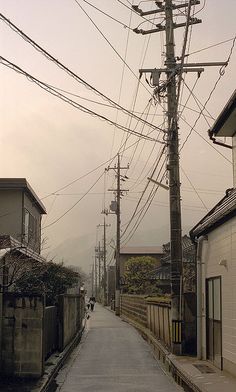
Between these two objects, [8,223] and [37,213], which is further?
[37,213]

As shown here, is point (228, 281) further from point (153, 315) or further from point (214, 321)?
point (153, 315)

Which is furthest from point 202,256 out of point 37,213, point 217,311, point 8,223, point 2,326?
point 37,213

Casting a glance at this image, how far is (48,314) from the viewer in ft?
53.3

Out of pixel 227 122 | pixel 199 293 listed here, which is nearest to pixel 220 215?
pixel 227 122

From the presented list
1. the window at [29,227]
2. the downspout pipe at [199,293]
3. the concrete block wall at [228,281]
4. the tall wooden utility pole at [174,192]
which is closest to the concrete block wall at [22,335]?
the concrete block wall at [228,281]

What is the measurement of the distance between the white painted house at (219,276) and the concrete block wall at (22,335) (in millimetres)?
4394

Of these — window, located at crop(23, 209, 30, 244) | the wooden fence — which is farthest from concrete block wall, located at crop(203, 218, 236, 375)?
window, located at crop(23, 209, 30, 244)

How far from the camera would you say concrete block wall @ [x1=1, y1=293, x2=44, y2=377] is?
12.4 meters

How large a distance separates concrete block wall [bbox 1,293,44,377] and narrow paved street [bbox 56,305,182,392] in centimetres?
85

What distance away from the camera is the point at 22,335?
41.7 ft

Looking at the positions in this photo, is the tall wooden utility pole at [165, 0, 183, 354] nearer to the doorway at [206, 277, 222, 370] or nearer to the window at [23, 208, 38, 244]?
the doorway at [206, 277, 222, 370]

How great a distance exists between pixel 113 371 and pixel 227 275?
418cm

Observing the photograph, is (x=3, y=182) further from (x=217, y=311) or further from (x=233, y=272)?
(x=233, y=272)

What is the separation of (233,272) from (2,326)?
537 cm
